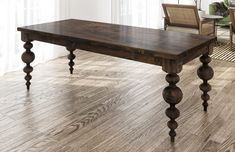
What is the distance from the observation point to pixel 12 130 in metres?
2.52

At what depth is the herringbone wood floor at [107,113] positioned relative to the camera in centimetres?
235

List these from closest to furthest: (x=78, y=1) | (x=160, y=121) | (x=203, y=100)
A: (x=160, y=121)
(x=203, y=100)
(x=78, y=1)

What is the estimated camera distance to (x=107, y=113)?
9.38 feet

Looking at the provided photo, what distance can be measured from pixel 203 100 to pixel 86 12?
2.78 metres

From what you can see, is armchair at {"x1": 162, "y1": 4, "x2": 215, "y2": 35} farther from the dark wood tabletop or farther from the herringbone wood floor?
the dark wood tabletop

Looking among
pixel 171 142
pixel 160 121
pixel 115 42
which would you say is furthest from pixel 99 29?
pixel 171 142

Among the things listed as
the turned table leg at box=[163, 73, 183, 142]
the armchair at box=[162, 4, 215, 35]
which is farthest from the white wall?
the turned table leg at box=[163, 73, 183, 142]

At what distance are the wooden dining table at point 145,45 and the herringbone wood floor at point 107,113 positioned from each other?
0.18 metres

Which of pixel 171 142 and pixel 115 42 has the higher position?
pixel 115 42

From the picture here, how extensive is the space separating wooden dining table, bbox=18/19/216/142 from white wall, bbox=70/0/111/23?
66.9 inches

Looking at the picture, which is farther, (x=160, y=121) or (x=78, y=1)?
(x=78, y=1)

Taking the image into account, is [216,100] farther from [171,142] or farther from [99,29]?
[99,29]

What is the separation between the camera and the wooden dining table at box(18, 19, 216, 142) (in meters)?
2.27

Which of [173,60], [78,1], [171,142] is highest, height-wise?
[78,1]
